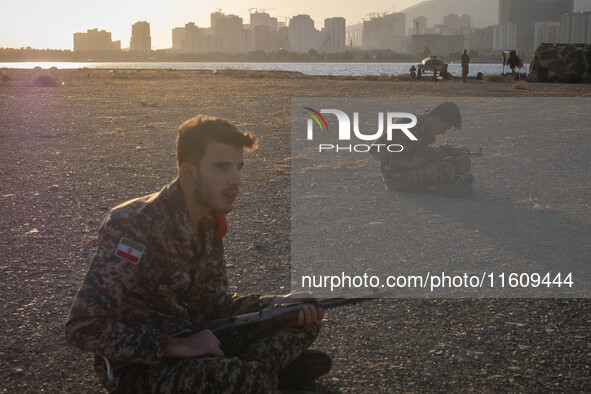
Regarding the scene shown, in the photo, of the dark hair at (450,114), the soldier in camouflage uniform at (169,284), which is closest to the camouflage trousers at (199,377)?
the soldier in camouflage uniform at (169,284)

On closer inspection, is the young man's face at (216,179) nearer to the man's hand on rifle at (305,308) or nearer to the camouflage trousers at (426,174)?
the man's hand on rifle at (305,308)

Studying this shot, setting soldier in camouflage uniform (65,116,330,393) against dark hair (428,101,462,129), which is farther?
dark hair (428,101,462,129)

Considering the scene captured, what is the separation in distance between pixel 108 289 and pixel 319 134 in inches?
540

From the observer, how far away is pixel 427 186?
9164 millimetres

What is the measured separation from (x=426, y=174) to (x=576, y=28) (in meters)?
188

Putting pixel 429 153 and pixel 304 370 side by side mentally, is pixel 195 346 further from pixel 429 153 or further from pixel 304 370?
pixel 429 153

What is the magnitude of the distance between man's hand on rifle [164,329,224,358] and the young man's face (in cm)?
56

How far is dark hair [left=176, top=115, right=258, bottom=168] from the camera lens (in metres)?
3.25

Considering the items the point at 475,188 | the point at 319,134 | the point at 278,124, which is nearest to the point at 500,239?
the point at 475,188

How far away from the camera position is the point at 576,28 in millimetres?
180250

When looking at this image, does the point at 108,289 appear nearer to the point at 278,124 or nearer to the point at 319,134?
the point at 319,134

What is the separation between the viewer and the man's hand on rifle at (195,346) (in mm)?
3164

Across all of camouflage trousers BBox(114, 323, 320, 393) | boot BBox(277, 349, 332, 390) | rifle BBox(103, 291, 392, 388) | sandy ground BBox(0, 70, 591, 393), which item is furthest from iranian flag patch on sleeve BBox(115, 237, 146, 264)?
sandy ground BBox(0, 70, 591, 393)

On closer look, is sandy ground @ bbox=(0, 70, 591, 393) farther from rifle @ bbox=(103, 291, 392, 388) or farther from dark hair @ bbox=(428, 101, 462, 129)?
dark hair @ bbox=(428, 101, 462, 129)
